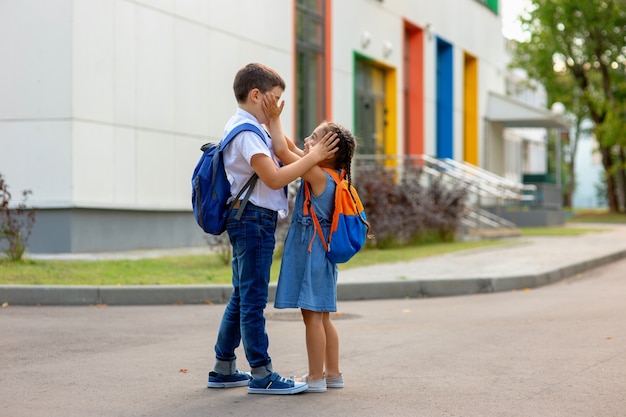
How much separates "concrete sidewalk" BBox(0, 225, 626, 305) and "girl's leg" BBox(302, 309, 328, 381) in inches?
202

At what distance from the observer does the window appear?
24.0m

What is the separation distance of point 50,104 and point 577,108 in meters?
35.9

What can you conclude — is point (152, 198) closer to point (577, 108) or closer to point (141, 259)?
point (141, 259)

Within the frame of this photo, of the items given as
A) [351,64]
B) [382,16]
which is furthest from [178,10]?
[382,16]

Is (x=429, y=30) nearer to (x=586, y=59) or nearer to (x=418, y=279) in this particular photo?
(x=586, y=59)

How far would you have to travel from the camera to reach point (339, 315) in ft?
32.8

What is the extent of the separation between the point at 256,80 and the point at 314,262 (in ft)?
3.37

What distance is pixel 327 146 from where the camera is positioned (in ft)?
18.7

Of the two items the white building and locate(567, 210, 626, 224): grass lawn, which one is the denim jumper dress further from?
locate(567, 210, 626, 224): grass lawn

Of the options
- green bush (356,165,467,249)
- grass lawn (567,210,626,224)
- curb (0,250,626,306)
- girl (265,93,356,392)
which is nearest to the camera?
girl (265,93,356,392)

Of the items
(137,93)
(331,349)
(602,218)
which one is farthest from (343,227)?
(602,218)

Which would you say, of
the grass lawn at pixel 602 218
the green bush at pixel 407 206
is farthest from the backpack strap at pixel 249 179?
the grass lawn at pixel 602 218

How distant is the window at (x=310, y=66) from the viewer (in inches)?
945

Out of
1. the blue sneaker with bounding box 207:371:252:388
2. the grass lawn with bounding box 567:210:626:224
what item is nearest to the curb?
the blue sneaker with bounding box 207:371:252:388
